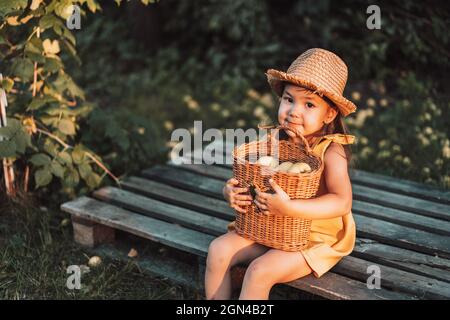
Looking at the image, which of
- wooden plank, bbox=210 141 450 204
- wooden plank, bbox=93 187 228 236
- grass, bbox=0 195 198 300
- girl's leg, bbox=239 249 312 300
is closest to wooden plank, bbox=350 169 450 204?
wooden plank, bbox=210 141 450 204

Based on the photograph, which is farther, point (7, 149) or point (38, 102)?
point (38, 102)

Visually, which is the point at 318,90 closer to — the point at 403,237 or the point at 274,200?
the point at 274,200

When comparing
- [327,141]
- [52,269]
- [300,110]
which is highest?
[300,110]

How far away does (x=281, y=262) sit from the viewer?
2359 mm

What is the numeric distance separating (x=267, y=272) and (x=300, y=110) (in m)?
0.66

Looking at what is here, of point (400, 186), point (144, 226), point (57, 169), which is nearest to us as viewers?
point (144, 226)

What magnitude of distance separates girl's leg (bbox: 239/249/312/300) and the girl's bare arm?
0.20 metres

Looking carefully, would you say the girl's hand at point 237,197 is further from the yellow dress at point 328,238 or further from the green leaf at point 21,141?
the green leaf at point 21,141

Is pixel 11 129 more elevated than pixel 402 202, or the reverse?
pixel 11 129

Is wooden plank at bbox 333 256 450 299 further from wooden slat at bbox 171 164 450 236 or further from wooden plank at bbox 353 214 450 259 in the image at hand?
wooden slat at bbox 171 164 450 236

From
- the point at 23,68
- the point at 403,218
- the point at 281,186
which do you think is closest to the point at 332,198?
the point at 281,186

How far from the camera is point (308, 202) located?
2.30 m
